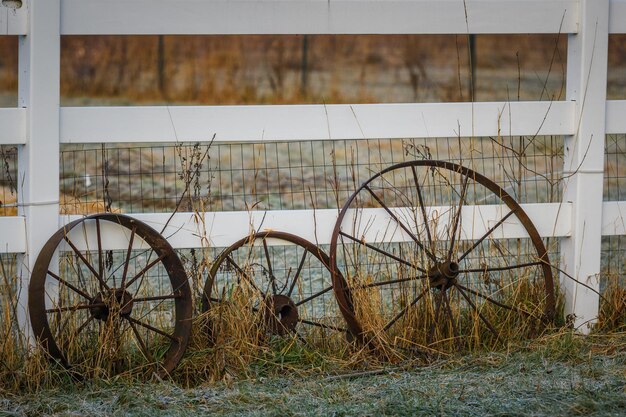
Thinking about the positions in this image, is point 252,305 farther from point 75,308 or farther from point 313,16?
point 313,16

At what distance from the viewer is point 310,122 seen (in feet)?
11.7

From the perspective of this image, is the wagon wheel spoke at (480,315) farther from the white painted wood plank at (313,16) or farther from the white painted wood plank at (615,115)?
the white painted wood plank at (313,16)

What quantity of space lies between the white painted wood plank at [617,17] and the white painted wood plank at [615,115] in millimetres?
307

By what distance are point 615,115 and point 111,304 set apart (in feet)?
7.31

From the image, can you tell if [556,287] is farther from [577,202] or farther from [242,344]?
[242,344]

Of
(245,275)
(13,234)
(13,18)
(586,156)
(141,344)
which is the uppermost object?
(13,18)

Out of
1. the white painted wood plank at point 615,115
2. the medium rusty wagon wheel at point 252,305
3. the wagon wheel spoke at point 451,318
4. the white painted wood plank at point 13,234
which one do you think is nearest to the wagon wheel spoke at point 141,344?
the medium rusty wagon wheel at point 252,305

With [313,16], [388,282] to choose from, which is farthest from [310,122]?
[388,282]

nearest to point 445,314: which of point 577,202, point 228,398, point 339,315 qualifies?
point 339,315

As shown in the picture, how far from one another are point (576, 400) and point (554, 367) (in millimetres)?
487

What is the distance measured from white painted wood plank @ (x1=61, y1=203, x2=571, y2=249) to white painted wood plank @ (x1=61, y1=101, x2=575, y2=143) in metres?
0.30

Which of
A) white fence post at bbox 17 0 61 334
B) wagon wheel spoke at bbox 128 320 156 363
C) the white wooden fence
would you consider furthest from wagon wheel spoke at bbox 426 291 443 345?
white fence post at bbox 17 0 61 334

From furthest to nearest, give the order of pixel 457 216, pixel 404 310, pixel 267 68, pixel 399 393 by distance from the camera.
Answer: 1. pixel 267 68
2. pixel 457 216
3. pixel 404 310
4. pixel 399 393

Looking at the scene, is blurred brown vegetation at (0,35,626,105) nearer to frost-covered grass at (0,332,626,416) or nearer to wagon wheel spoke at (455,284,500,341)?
wagon wheel spoke at (455,284,500,341)
